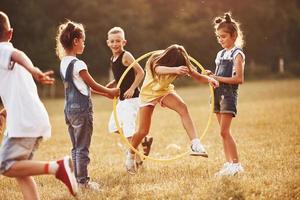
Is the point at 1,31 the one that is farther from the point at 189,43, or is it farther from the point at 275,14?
the point at 275,14

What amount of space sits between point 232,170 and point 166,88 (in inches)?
53.5

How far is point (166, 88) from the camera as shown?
687 cm

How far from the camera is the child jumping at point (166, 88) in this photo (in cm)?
648

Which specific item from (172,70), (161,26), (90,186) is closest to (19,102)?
(90,186)

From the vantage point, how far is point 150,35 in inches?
1848

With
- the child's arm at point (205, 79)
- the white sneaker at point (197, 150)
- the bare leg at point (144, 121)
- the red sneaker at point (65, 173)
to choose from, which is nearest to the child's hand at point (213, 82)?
the child's arm at point (205, 79)

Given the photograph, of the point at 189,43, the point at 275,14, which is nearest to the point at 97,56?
the point at 189,43

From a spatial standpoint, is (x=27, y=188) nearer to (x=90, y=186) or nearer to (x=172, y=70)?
(x=90, y=186)

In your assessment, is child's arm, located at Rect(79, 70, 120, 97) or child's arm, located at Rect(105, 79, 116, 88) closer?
child's arm, located at Rect(79, 70, 120, 97)

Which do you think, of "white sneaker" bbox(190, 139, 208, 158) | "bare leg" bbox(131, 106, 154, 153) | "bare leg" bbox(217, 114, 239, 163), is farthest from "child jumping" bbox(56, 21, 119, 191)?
"bare leg" bbox(217, 114, 239, 163)

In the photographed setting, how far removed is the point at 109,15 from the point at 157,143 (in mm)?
35354

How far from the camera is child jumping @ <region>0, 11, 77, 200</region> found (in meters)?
4.83

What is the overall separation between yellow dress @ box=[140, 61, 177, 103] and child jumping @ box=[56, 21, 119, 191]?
0.79m

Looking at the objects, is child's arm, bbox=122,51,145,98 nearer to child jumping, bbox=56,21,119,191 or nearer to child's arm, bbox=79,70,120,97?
child jumping, bbox=56,21,119,191
